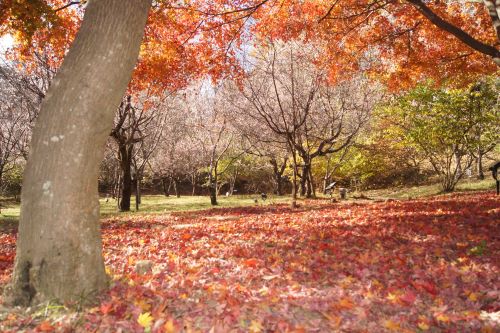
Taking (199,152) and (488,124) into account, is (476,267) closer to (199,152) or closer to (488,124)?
(488,124)

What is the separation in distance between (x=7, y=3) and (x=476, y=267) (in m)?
10.1

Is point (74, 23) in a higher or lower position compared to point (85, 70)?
higher

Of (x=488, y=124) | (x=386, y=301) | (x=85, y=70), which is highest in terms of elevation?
(x=488, y=124)

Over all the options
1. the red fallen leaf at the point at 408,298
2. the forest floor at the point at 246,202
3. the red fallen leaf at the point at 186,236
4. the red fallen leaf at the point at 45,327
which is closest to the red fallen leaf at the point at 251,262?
the red fallen leaf at the point at 408,298

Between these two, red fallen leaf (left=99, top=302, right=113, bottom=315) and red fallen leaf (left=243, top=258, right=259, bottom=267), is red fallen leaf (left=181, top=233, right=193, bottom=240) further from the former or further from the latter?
red fallen leaf (left=99, top=302, right=113, bottom=315)

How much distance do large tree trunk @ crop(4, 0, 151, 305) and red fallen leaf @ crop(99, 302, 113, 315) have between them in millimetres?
251

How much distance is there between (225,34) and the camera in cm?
1120

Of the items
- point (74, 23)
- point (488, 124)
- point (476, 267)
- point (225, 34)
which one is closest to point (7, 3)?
point (74, 23)

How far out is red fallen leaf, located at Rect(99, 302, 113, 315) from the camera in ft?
11.2

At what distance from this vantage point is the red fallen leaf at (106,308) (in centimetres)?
340

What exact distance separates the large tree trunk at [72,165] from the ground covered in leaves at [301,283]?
287 millimetres

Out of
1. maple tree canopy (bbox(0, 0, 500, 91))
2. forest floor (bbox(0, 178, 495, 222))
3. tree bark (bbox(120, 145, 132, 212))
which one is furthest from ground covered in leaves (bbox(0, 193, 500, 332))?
forest floor (bbox(0, 178, 495, 222))

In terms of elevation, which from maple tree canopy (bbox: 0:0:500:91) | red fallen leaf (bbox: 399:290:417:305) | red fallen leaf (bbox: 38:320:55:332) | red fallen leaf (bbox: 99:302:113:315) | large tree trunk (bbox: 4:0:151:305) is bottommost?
red fallen leaf (bbox: 399:290:417:305)

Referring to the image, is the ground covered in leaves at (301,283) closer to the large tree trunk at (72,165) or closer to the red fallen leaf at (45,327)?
the red fallen leaf at (45,327)
